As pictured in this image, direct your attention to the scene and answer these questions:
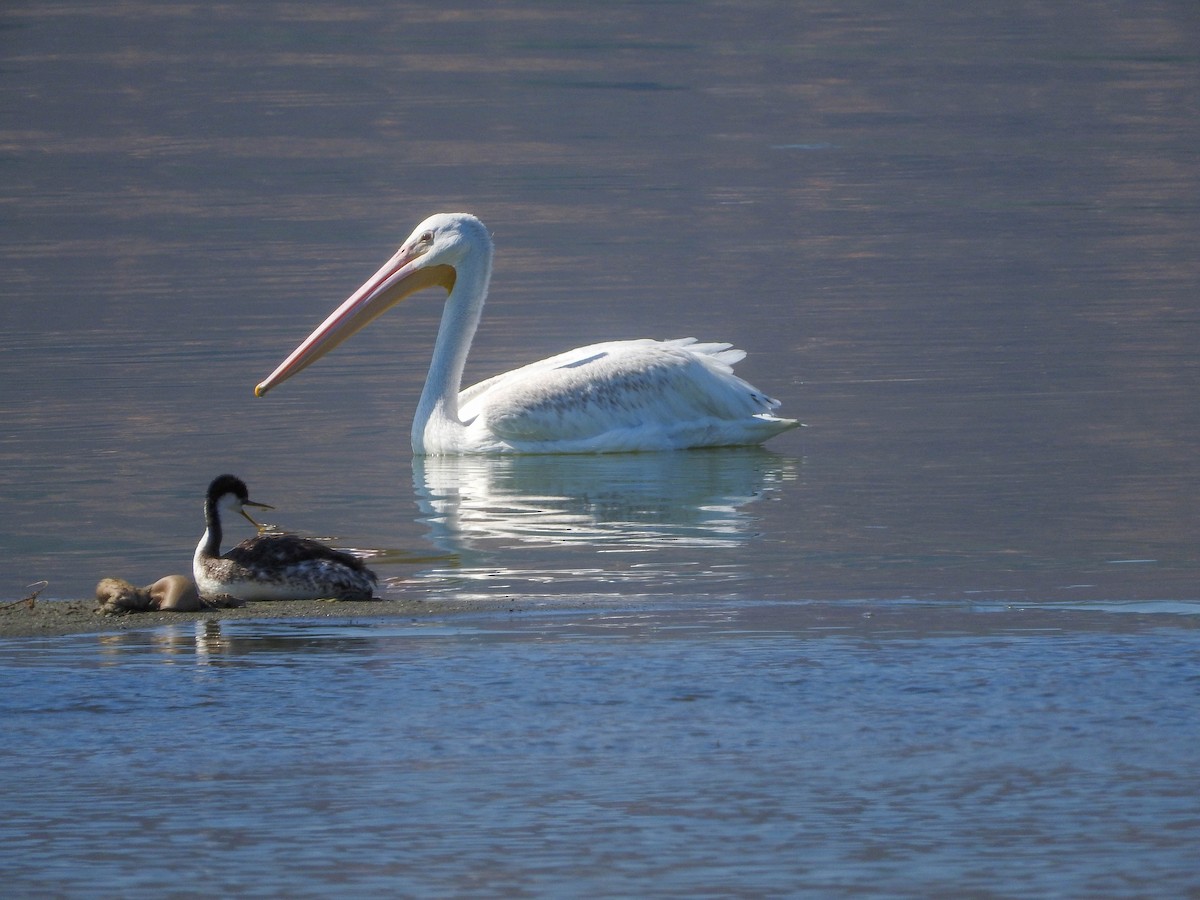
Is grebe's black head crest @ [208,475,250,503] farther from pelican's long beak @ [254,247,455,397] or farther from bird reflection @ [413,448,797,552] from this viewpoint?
pelican's long beak @ [254,247,455,397]

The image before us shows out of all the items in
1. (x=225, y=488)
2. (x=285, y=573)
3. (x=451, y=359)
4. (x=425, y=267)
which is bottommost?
(x=285, y=573)

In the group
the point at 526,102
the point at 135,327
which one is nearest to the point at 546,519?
the point at 135,327

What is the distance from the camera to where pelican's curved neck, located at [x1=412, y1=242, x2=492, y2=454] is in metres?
9.84

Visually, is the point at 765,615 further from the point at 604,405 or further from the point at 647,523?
the point at 604,405

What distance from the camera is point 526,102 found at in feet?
82.4

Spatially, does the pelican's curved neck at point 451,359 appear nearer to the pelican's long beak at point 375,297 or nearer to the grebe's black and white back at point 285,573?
the pelican's long beak at point 375,297

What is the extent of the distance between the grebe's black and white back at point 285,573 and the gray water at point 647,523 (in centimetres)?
34

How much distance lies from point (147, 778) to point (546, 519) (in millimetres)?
3368

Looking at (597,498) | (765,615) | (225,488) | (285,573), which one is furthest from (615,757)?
(597,498)

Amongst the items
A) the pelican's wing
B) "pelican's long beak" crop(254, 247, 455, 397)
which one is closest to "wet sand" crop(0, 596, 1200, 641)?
the pelican's wing

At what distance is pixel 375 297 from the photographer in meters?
10.6

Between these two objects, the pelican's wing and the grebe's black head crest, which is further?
the pelican's wing

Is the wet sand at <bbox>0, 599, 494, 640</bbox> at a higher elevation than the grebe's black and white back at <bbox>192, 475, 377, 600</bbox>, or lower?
lower

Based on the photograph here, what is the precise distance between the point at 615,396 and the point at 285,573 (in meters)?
3.40
